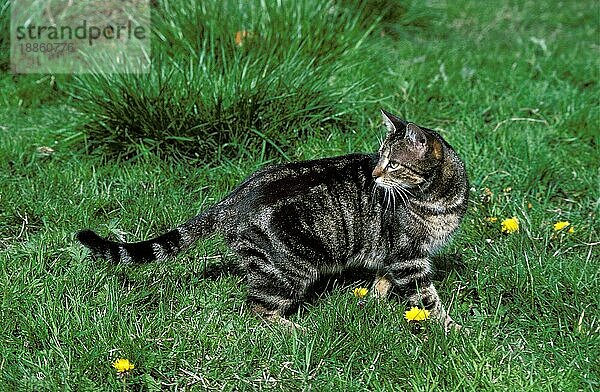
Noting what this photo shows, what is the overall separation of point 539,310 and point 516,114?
1.90 m

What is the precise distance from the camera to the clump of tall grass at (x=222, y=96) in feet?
13.5

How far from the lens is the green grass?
108 inches

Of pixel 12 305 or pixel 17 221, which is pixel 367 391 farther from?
pixel 17 221

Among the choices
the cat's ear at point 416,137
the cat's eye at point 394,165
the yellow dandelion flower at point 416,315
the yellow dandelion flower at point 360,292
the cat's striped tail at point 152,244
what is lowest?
the yellow dandelion flower at point 360,292

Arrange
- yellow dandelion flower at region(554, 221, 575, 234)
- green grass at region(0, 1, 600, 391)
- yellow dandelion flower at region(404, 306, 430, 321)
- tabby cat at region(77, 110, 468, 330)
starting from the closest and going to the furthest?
green grass at region(0, 1, 600, 391) → yellow dandelion flower at region(404, 306, 430, 321) → tabby cat at region(77, 110, 468, 330) → yellow dandelion flower at region(554, 221, 575, 234)

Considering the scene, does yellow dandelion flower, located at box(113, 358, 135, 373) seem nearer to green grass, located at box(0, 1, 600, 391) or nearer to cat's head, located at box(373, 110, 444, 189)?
green grass, located at box(0, 1, 600, 391)

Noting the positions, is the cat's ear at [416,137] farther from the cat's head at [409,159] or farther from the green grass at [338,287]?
the green grass at [338,287]

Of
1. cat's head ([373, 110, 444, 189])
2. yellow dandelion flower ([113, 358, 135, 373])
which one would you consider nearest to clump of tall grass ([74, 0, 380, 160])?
cat's head ([373, 110, 444, 189])

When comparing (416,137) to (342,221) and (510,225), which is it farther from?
(510,225)

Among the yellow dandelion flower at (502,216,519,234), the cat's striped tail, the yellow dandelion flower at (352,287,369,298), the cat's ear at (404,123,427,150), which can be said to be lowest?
the yellow dandelion flower at (352,287,369,298)

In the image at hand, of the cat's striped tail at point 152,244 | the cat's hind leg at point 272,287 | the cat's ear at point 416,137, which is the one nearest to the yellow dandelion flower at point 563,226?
the cat's ear at point 416,137

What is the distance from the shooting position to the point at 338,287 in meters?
3.30

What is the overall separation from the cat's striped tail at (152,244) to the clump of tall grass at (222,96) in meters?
1.08

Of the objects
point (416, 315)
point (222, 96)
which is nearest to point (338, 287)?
point (416, 315)
